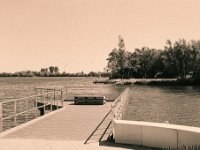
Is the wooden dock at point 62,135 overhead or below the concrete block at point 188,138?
below

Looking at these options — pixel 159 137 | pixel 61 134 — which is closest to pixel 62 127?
pixel 61 134

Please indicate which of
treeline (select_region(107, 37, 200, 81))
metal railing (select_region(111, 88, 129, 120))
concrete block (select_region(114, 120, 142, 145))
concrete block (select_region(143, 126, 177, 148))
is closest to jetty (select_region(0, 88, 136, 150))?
concrete block (select_region(114, 120, 142, 145))

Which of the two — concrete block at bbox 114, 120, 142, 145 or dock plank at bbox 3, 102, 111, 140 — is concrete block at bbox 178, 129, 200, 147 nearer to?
concrete block at bbox 114, 120, 142, 145

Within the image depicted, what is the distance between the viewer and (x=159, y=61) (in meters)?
136

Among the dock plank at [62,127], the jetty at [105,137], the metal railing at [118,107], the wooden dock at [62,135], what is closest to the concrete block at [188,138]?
the jetty at [105,137]

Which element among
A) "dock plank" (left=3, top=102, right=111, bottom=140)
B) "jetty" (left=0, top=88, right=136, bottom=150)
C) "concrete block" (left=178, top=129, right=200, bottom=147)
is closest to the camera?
"concrete block" (left=178, top=129, right=200, bottom=147)

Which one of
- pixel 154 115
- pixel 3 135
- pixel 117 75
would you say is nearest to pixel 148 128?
pixel 3 135

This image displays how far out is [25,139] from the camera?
11680 mm

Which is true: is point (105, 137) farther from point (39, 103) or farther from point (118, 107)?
point (39, 103)

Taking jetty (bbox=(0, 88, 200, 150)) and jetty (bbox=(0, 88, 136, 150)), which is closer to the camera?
jetty (bbox=(0, 88, 200, 150))

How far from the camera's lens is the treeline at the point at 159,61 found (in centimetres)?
11150

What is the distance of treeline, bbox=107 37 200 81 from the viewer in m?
112

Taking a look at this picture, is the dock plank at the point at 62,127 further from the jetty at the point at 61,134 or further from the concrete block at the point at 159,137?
the concrete block at the point at 159,137

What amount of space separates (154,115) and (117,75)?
126 m
